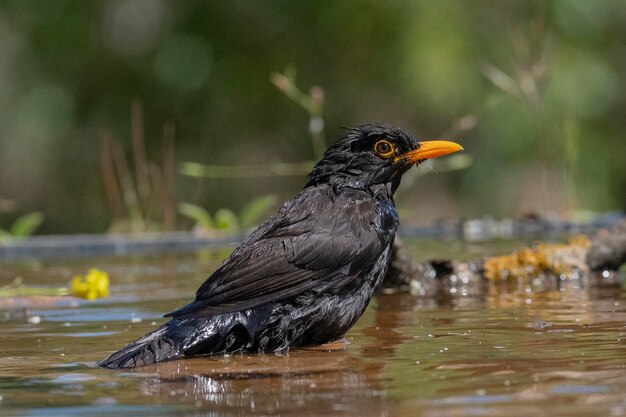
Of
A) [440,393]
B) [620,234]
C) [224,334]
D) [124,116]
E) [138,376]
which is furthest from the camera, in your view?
[124,116]

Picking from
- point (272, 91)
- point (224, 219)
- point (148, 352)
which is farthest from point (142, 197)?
point (148, 352)

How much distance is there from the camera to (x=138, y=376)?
430cm

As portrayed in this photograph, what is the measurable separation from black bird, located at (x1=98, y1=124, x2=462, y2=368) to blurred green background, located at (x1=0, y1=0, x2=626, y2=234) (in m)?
8.16

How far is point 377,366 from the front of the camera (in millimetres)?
4332

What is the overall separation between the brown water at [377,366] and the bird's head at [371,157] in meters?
0.67

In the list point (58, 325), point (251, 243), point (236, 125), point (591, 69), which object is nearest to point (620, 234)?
point (251, 243)

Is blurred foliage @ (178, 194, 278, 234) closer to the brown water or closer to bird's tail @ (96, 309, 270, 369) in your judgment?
the brown water

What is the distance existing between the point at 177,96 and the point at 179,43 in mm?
646

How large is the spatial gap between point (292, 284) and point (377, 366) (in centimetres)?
83

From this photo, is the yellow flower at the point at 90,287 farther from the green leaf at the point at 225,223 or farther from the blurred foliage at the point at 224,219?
the green leaf at the point at 225,223

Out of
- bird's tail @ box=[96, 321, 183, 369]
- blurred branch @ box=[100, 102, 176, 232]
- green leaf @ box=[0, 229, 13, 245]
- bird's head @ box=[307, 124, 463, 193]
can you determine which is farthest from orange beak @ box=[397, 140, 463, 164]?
green leaf @ box=[0, 229, 13, 245]

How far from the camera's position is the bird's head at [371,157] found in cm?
568

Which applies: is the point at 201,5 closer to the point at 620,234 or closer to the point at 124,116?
the point at 124,116

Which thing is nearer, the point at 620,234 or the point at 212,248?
the point at 620,234
